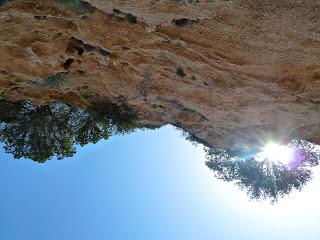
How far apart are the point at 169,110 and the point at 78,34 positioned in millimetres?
4780

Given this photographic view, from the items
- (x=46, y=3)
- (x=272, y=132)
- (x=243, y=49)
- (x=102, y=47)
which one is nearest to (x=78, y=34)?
(x=102, y=47)

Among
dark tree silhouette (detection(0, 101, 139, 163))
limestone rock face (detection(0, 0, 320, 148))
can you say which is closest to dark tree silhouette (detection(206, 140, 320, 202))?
limestone rock face (detection(0, 0, 320, 148))

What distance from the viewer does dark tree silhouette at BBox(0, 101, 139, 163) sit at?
18.0 m

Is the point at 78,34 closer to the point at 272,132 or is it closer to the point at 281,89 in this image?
the point at 281,89

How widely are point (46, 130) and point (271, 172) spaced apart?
1067 centimetres

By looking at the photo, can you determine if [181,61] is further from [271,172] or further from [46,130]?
[271,172]

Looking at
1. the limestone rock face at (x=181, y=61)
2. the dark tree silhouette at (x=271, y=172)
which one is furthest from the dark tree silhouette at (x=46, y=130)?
the dark tree silhouette at (x=271, y=172)

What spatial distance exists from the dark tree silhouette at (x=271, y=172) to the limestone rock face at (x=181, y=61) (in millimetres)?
4694

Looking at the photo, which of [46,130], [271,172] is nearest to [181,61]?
[46,130]

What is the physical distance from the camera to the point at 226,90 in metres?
11.7

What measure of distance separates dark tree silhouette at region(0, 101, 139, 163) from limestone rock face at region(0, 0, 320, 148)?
2.47 m

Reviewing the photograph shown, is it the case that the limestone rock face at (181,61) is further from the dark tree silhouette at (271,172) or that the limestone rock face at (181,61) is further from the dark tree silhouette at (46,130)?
the dark tree silhouette at (271,172)

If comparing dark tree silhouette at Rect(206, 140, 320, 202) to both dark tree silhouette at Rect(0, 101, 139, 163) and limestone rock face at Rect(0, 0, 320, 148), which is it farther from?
dark tree silhouette at Rect(0, 101, 139, 163)

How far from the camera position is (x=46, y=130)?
18203mm
